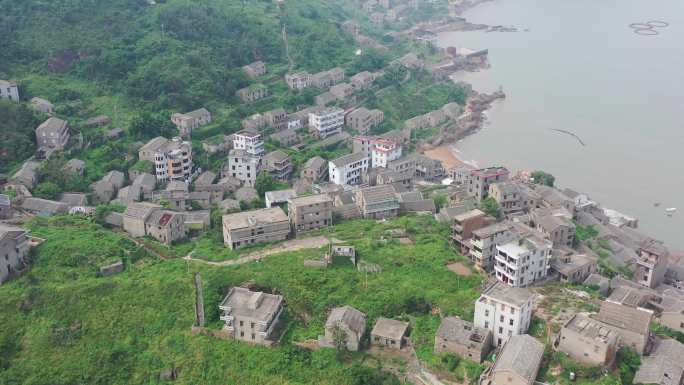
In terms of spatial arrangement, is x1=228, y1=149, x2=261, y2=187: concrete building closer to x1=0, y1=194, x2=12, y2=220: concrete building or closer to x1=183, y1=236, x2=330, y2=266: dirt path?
x1=183, y1=236, x2=330, y2=266: dirt path

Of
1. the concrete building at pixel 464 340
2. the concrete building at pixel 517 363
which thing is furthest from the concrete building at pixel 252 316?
the concrete building at pixel 517 363

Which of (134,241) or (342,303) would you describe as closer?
(342,303)

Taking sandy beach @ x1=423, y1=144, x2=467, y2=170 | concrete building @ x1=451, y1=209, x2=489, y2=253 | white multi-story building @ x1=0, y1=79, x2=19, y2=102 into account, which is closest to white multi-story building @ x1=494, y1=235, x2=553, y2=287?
concrete building @ x1=451, y1=209, x2=489, y2=253

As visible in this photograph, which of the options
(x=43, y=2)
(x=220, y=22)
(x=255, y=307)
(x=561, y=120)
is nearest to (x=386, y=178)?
(x=255, y=307)

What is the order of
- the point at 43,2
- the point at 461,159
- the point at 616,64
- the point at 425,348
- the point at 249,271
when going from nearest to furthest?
the point at 425,348 < the point at 249,271 < the point at 461,159 < the point at 43,2 < the point at 616,64

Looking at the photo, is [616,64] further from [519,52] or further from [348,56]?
[348,56]

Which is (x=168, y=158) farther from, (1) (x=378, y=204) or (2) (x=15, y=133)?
(1) (x=378, y=204)
